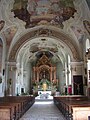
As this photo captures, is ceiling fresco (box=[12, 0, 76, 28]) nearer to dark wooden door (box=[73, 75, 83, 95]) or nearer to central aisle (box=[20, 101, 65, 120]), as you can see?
dark wooden door (box=[73, 75, 83, 95])

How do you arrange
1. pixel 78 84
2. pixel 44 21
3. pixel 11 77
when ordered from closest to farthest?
pixel 44 21, pixel 78 84, pixel 11 77

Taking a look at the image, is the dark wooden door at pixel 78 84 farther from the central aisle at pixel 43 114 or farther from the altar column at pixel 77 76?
the central aisle at pixel 43 114

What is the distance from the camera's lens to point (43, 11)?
53.5 ft

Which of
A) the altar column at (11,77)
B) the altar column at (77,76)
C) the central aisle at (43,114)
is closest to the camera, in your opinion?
the central aisle at (43,114)

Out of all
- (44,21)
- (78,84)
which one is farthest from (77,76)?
(44,21)

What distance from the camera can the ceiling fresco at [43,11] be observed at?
48.8ft

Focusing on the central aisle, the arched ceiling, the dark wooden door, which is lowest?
the central aisle

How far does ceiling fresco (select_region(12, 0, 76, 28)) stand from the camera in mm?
14873

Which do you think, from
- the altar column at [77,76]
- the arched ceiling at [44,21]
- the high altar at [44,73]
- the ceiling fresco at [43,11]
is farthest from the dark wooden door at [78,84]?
the high altar at [44,73]

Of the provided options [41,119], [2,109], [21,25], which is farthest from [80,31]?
[2,109]

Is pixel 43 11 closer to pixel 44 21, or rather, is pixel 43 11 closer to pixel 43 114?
pixel 44 21

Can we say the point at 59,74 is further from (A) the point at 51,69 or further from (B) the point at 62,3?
(B) the point at 62,3

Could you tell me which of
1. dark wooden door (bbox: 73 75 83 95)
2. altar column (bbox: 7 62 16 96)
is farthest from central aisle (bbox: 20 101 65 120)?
dark wooden door (bbox: 73 75 83 95)

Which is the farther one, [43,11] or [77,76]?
[77,76]
